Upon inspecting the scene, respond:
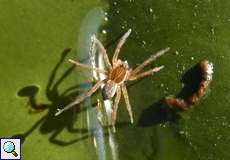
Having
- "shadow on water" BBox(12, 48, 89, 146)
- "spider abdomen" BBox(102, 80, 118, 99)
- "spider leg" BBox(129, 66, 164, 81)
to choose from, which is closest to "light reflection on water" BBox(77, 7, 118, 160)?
"shadow on water" BBox(12, 48, 89, 146)

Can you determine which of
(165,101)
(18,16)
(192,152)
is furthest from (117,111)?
(18,16)

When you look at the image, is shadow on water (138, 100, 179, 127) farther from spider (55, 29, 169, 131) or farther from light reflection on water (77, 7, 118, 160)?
light reflection on water (77, 7, 118, 160)

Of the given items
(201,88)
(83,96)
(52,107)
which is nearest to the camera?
(201,88)

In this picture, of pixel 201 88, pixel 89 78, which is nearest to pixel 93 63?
pixel 89 78

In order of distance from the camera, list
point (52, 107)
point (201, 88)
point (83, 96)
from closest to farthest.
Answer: point (201, 88) → point (83, 96) → point (52, 107)

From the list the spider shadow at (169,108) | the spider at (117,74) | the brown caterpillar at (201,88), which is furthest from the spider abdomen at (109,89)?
the brown caterpillar at (201,88)

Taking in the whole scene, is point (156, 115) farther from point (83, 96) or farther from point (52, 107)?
point (52, 107)

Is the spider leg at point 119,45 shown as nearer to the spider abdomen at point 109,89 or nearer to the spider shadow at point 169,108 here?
the spider abdomen at point 109,89
